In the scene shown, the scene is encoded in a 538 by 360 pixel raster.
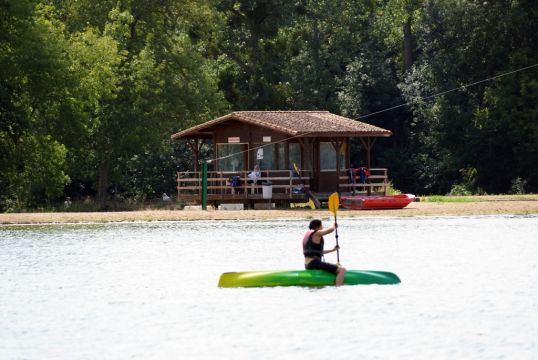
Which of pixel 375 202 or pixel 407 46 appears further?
pixel 407 46

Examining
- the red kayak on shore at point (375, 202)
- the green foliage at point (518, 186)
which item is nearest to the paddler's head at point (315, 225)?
the red kayak on shore at point (375, 202)

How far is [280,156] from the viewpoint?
60.5 m

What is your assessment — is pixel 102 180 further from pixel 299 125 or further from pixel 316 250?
pixel 316 250

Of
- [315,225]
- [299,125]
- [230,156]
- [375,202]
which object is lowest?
[315,225]

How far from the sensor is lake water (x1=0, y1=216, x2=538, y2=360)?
2262cm

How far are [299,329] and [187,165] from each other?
182ft

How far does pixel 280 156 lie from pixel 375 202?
20.8 feet

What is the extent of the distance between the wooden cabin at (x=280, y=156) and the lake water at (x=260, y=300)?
1156 cm

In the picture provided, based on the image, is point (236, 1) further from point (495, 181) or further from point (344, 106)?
point (495, 181)

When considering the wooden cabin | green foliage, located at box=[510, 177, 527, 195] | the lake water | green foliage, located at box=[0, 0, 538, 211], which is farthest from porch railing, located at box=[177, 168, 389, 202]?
green foliage, located at box=[510, 177, 527, 195]

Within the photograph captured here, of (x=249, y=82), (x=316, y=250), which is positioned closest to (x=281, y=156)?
(x=249, y=82)

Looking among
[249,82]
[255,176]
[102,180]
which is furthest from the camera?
[249,82]

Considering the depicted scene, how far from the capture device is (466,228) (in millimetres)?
48312

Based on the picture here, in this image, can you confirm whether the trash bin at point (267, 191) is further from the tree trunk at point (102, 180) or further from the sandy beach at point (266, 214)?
the tree trunk at point (102, 180)
